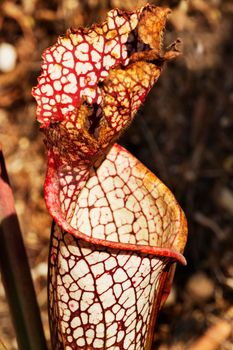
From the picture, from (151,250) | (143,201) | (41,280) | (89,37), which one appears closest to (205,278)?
(41,280)

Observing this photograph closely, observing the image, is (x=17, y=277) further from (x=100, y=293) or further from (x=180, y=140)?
(x=180, y=140)

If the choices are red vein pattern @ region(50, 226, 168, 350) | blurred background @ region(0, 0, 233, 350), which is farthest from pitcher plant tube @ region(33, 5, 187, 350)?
blurred background @ region(0, 0, 233, 350)

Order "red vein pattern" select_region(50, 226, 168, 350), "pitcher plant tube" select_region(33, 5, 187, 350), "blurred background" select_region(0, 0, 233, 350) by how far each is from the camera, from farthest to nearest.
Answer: "blurred background" select_region(0, 0, 233, 350)
"red vein pattern" select_region(50, 226, 168, 350)
"pitcher plant tube" select_region(33, 5, 187, 350)

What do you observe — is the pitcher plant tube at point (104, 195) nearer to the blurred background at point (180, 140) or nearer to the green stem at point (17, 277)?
the green stem at point (17, 277)

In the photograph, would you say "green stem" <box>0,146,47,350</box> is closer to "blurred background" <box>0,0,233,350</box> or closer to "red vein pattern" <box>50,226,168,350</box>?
"red vein pattern" <box>50,226,168,350</box>

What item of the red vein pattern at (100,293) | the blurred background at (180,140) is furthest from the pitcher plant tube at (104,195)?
the blurred background at (180,140)

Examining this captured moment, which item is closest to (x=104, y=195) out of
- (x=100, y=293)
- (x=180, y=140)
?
(x=100, y=293)
